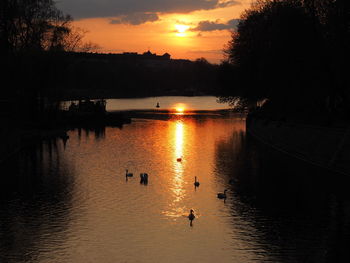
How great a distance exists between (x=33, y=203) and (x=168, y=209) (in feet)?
31.8

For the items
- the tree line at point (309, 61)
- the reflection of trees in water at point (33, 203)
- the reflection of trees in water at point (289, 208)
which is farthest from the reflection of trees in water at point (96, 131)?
the reflection of trees in water at point (289, 208)

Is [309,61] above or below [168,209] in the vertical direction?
above

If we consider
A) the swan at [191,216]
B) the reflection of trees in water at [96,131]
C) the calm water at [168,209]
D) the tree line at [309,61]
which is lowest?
the reflection of trees in water at [96,131]

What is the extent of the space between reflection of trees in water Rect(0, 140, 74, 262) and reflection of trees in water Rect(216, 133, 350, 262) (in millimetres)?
11321

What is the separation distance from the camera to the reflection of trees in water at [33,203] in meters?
30.4

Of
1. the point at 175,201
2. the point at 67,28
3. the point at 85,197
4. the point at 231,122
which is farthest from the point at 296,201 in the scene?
the point at 231,122

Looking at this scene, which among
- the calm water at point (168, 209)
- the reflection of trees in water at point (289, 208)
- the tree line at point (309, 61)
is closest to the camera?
the calm water at point (168, 209)

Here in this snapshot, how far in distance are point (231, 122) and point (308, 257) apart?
9183 centimetres

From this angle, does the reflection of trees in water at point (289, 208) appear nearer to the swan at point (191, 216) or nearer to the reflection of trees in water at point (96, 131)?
the swan at point (191, 216)

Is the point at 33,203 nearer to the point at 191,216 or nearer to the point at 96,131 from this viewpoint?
the point at 191,216

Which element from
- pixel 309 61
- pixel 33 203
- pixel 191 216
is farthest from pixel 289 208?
pixel 309 61

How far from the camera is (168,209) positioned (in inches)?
1522

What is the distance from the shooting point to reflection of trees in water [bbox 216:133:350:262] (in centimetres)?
3009

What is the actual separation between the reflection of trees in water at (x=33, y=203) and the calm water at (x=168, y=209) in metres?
0.07
